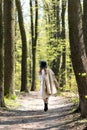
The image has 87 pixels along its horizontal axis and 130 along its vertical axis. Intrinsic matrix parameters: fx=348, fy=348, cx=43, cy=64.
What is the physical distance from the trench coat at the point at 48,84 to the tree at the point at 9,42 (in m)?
4.05

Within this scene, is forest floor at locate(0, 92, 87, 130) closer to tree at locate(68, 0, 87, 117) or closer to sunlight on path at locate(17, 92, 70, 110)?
tree at locate(68, 0, 87, 117)

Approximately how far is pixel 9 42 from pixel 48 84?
14.3 feet

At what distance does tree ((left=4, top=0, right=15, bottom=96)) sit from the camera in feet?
53.7

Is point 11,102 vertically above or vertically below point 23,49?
below

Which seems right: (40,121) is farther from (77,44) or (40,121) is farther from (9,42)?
(9,42)

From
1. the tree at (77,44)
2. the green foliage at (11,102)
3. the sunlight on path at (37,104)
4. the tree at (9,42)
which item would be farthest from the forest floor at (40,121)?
the tree at (9,42)

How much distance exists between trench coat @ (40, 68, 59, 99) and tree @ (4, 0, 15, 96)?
13.3 feet

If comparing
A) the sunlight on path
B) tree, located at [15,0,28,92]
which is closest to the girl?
the sunlight on path

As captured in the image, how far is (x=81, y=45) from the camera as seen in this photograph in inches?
380

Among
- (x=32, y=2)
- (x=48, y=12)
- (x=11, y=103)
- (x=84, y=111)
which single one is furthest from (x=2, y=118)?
(x=48, y=12)

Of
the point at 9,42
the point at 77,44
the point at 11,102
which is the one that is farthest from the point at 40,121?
the point at 9,42

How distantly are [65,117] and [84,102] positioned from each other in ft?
4.98

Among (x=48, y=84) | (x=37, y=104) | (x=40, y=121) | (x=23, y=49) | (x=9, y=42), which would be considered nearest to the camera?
(x=40, y=121)

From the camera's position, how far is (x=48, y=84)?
12930mm
